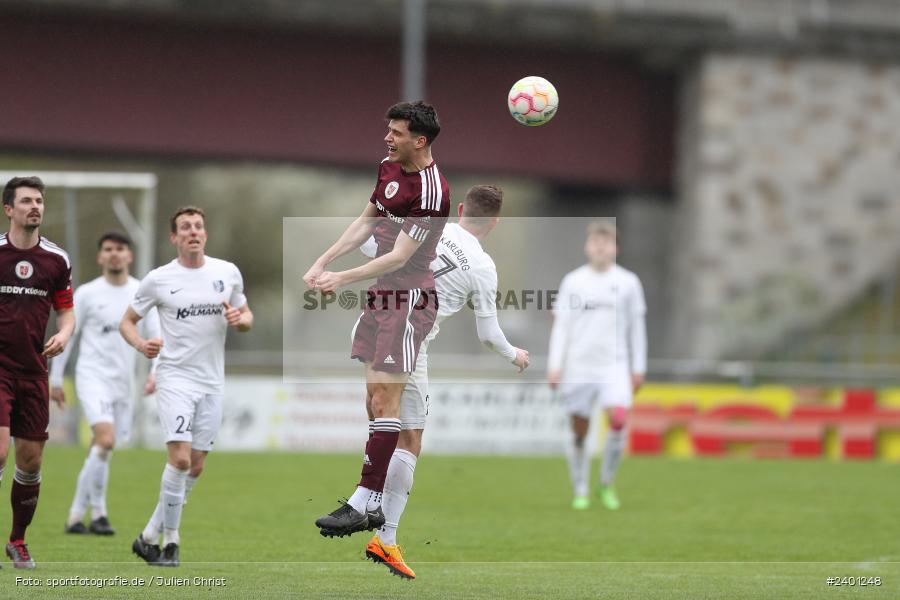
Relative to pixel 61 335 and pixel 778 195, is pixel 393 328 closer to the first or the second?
pixel 61 335

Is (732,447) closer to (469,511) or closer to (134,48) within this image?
(469,511)

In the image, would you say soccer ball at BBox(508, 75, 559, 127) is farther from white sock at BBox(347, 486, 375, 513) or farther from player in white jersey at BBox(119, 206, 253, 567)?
white sock at BBox(347, 486, 375, 513)

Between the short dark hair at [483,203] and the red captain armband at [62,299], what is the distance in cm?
276

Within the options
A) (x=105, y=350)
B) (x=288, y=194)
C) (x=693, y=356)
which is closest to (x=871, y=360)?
(x=693, y=356)

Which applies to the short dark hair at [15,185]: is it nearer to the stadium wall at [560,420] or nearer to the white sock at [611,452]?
the white sock at [611,452]

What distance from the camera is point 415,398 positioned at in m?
9.02

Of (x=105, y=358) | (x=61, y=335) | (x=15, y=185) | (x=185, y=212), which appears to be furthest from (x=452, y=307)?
(x=105, y=358)

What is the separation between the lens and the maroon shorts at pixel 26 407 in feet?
30.1

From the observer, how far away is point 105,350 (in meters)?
12.0

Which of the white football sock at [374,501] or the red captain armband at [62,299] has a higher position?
the red captain armband at [62,299]

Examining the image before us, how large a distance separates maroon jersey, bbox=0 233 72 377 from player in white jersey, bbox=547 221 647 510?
6390 millimetres

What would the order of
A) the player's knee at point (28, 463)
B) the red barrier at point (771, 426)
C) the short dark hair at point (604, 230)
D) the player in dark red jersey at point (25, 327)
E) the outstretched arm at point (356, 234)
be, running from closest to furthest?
the outstretched arm at point (356, 234) < the player in dark red jersey at point (25, 327) < the player's knee at point (28, 463) < the short dark hair at point (604, 230) < the red barrier at point (771, 426)

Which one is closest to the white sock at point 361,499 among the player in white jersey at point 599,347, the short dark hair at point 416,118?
the short dark hair at point 416,118

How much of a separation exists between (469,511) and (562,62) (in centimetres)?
1671
